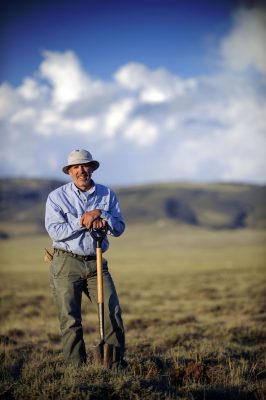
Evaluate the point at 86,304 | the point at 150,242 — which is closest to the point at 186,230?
the point at 150,242

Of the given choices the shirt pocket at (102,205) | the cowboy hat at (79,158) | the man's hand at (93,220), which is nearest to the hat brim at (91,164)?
the cowboy hat at (79,158)

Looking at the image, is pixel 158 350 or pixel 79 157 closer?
pixel 79 157

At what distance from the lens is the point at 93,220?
617cm

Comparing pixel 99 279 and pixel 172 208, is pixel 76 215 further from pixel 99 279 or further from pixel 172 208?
pixel 172 208

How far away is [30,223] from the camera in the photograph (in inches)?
6014

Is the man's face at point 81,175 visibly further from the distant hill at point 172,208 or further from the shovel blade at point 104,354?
the distant hill at point 172,208

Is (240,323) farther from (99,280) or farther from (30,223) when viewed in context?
(30,223)

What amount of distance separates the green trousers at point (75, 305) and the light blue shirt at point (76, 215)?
19 cm

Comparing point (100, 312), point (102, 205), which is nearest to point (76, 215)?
point (102, 205)

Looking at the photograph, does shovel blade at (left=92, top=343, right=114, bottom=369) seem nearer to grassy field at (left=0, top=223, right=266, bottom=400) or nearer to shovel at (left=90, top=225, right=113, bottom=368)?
shovel at (left=90, top=225, right=113, bottom=368)

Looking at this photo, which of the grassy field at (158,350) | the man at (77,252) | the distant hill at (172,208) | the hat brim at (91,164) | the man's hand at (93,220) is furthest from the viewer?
the distant hill at (172,208)

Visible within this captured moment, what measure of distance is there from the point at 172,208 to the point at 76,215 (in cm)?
16613

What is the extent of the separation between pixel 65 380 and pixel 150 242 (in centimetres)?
10523

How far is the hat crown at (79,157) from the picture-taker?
6492 millimetres
